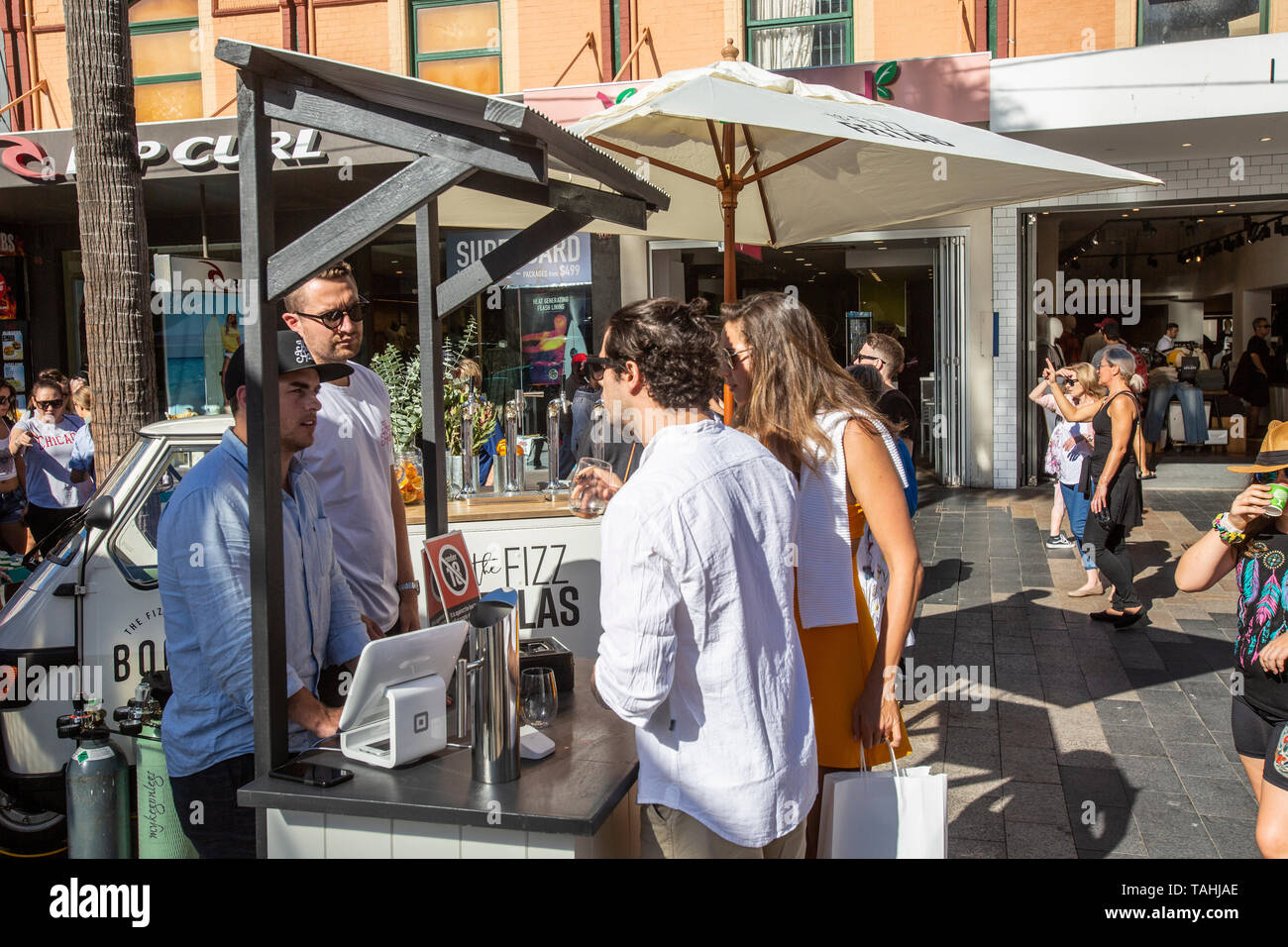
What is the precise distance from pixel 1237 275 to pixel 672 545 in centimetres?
2231

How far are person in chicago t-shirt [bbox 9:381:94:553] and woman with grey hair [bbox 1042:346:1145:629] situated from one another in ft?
24.3

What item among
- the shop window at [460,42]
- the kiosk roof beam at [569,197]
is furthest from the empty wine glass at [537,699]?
the shop window at [460,42]

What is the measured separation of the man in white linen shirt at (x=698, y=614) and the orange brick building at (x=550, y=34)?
11174 mm

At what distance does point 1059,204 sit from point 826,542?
1093 cm

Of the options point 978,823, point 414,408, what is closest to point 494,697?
point 978,823

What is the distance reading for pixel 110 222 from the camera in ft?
17.3

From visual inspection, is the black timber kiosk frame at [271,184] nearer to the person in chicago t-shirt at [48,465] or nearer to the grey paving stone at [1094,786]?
the grey paving stone at [1094,786]

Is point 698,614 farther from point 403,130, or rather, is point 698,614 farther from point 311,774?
point 403,130

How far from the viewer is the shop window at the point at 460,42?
43.7ft

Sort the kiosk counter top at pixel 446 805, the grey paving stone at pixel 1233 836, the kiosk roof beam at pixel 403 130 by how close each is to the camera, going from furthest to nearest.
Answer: the grey paving stone at pixel 1233 836, the kiosk roof beam at pixel 403 130, the kiosk counter top at pixel 446 805

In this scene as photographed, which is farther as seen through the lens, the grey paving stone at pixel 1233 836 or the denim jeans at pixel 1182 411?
the denim jeans at pixel 1182 411

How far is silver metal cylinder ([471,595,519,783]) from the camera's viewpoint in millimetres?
2359
